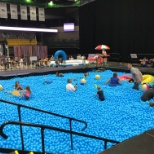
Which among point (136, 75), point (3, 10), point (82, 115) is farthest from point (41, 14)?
point (82, 115)

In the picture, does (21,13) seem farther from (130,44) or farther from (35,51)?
(130,44)

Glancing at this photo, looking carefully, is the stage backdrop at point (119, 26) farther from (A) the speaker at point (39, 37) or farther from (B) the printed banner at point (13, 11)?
(B) the printed banner at point (13, 11)

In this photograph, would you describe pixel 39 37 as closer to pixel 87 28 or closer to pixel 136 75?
pixel 87 28

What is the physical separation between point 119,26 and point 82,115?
14749 millimetres

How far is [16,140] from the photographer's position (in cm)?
434

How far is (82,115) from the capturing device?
236 inches

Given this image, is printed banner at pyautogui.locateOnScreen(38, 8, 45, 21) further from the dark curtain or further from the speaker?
the dark curtain

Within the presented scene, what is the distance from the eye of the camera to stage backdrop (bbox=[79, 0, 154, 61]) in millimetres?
16578

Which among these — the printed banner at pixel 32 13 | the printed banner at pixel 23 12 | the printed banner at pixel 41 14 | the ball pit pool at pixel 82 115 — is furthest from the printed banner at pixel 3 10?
the ball pit pool at pixel 82 115

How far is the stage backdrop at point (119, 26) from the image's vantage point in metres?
16.6

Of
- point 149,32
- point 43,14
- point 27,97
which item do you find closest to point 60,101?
point 27,97

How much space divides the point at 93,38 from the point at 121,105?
15.7m

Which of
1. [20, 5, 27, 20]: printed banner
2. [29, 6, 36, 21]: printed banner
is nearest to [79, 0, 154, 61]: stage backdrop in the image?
[29, 6, 36, 21]: printed banner

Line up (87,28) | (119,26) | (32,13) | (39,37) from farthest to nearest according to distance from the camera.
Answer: (39,37), (87,28), (32,13), (119,26)
